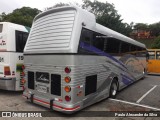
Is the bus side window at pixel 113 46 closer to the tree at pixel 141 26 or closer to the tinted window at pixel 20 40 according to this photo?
the tinted window at pixel 20 40

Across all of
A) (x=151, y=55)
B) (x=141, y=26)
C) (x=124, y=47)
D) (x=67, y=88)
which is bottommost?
(x=67, y=88)

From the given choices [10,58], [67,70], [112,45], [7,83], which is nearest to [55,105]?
[67,70]

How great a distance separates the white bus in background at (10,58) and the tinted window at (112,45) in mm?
3492

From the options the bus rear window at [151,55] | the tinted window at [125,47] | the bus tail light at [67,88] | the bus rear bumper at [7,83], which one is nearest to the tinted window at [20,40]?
the bus rear bumper at [7,83]

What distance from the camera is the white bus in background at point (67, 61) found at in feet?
15.2

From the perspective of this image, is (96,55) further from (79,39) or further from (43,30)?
(43,30)

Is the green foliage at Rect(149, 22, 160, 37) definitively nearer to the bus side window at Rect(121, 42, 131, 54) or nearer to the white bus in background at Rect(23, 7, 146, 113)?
the bus side window at Rect(121, 42, 131, 54)

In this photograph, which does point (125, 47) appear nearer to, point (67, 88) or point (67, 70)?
point (67, 70)

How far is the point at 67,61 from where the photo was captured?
15.0 ft

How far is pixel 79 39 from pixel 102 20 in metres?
28.3

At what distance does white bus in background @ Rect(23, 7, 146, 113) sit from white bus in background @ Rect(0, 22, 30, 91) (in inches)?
44.8

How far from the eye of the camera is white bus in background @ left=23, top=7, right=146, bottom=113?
4.64 metres

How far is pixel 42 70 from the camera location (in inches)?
206

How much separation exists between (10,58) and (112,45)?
4105mm
